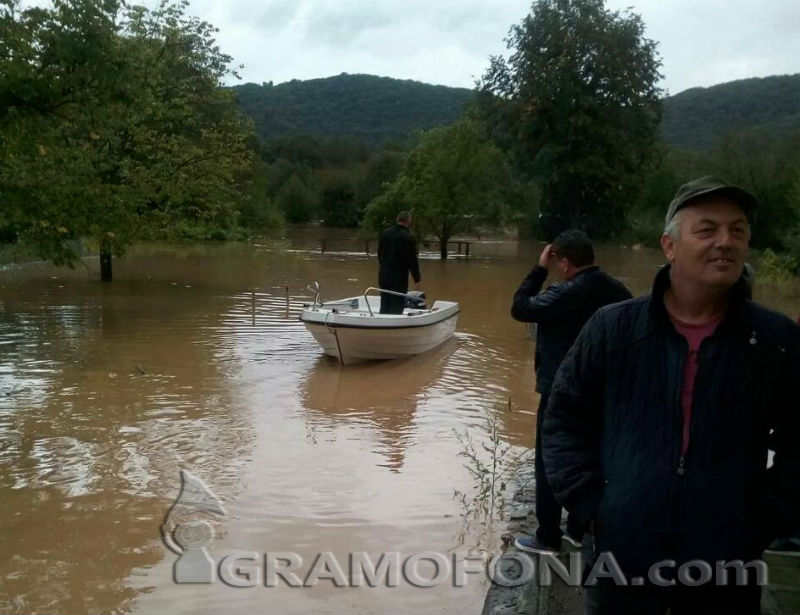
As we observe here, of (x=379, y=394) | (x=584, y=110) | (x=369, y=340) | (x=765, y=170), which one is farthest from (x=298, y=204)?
(x=379, y=394)

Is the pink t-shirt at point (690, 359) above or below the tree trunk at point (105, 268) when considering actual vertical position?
above

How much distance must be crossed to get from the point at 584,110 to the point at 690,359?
4210 centimetres

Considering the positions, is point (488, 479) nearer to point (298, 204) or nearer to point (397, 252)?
point (397, 252)

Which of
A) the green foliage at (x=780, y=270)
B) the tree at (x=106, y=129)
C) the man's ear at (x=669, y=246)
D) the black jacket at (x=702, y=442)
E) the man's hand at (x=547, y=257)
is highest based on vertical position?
the tree at (x=106, y=129)

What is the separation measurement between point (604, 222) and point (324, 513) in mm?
40583

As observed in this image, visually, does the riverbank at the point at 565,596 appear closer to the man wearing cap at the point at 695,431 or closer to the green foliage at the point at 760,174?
the man wearing cap at the point at 695,431

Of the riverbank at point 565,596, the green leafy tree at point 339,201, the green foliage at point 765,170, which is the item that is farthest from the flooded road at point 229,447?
the green leafy tree at point 339,201

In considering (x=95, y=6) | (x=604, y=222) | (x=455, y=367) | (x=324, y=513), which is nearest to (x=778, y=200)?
(x=604, y=222)

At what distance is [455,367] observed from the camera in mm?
13055

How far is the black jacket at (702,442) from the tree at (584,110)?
40.5 meters

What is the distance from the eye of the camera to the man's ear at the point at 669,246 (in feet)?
8.38

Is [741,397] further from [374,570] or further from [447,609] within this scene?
[374,570]

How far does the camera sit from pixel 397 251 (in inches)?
498

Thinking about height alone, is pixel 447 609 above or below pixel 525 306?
below
